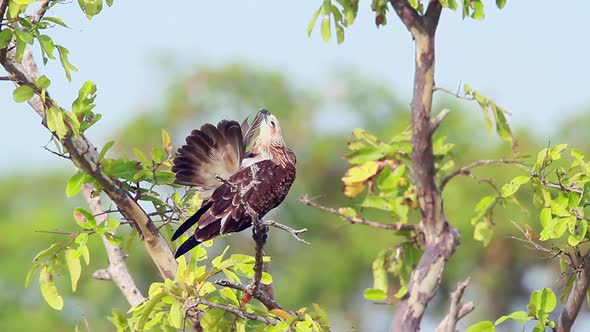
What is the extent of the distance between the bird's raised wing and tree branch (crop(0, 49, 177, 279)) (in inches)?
15.1

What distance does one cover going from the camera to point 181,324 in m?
4.21

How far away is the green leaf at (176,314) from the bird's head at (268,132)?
1.53 metres

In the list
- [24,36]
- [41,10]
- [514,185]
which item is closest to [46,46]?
[24,36]

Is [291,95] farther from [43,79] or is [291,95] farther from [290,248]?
[43,79]

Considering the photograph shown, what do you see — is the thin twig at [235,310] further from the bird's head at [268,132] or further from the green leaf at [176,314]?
the bird's head at [268,132]

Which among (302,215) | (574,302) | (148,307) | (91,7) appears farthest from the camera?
(302,215)

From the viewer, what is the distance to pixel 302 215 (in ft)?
80.9

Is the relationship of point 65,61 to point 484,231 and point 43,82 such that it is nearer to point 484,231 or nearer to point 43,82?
point 43,82

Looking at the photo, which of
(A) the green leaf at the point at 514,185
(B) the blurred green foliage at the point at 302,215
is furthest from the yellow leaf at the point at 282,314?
(B) the blurred green foliage at the point at 302,215

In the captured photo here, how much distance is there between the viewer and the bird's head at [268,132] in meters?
5.64

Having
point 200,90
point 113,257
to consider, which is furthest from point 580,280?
point 200,90

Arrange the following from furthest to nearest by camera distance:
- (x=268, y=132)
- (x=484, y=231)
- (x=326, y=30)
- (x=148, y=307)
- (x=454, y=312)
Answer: (x=484, y=231) < (x=326, y=30) < (x=268, y=132) < (x=454, y=312) < (x=148, y=307)

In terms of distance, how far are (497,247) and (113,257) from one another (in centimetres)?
1821

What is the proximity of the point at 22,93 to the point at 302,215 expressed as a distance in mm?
20568
